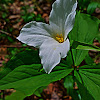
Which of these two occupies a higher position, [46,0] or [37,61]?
[46,0]

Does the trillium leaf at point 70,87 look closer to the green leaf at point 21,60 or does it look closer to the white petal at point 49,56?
the green leaf at point 21,60

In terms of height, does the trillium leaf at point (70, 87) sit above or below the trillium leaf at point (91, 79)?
below

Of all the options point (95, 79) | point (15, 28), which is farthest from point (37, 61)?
point (15, 28)

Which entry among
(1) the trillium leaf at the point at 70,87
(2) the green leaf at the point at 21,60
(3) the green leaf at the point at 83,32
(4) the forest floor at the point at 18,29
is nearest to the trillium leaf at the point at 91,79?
(3) the green leaf at the point at 83,32

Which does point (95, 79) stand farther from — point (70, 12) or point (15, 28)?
point (15, 28)

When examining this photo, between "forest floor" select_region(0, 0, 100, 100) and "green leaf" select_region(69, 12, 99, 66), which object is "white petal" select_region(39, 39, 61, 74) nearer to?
"green leaf" select_region(69, 12, 99, 66)

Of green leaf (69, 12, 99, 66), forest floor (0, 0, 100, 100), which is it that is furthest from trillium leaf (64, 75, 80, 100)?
forest floor (0, 0, 100, 100)

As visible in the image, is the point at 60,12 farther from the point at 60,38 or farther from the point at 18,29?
the point at 18,29
